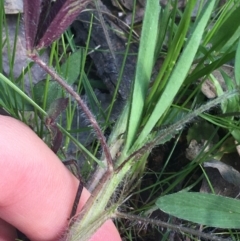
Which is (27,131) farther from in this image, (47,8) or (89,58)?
(89,58)

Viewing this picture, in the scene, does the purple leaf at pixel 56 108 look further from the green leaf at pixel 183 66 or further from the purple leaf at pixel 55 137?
the green leaf at pixel 183 66

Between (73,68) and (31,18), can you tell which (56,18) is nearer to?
(31,18)

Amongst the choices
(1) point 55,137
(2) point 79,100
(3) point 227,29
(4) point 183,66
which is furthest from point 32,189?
(3) point 227,29

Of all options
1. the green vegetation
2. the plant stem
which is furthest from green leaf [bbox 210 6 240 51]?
the plant stem

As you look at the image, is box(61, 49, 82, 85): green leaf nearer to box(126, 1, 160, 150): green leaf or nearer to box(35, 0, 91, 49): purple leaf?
box(126, 1, 160, 150): green leaf

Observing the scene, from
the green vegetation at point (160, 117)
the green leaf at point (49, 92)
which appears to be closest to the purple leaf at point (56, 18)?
the green vegetation at point (160, 117)

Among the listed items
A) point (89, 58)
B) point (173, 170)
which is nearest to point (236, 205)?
point (173, 170)
